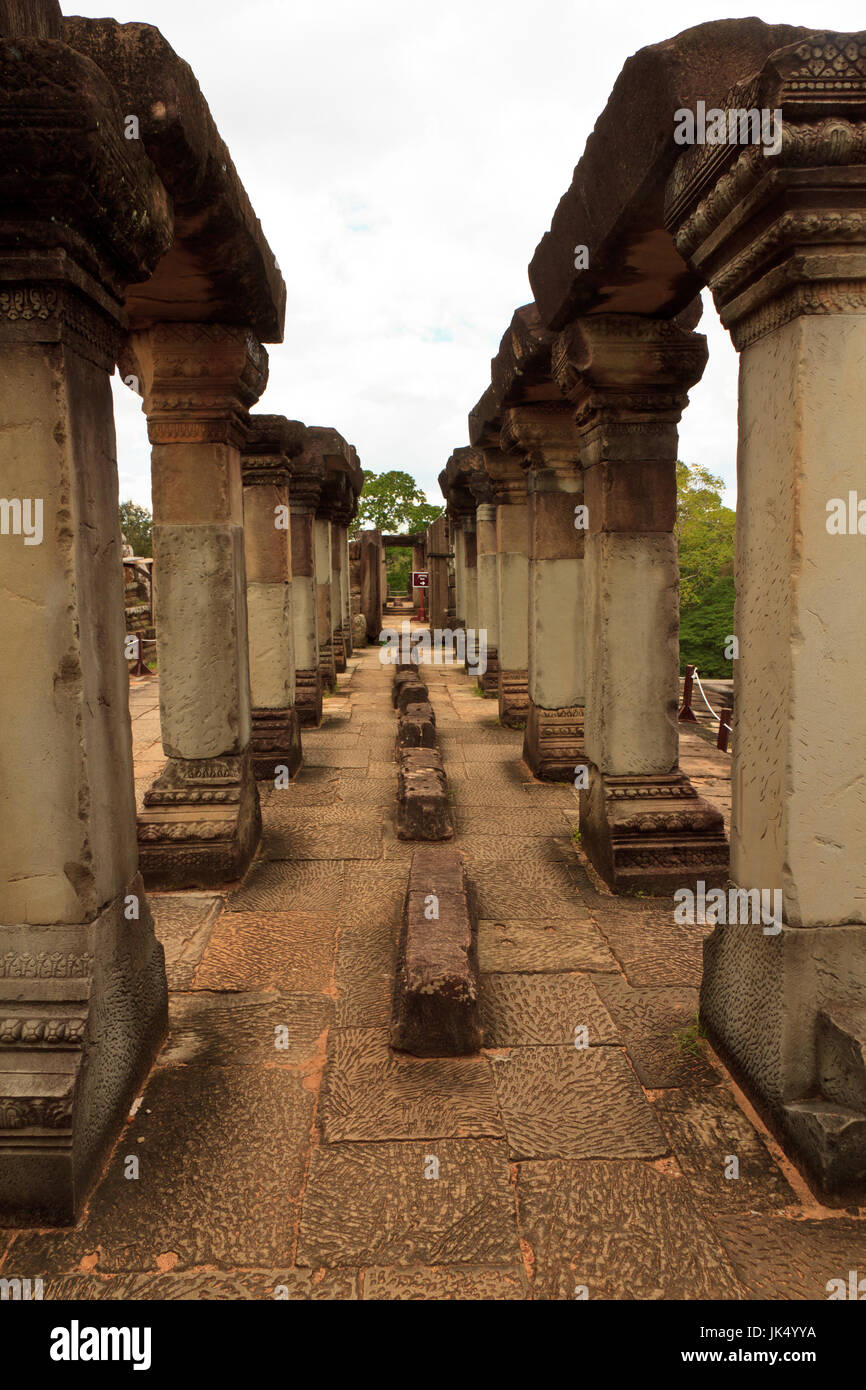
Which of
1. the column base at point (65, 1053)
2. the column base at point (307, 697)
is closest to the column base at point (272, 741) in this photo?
the column base at point (307, 697)

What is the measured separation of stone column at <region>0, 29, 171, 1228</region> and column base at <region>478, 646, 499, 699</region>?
8.93 meters

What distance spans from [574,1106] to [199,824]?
2621 mm

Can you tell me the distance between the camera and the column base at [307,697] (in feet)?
30.0

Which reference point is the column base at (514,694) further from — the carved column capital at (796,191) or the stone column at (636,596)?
the carved column capital at (796,191)

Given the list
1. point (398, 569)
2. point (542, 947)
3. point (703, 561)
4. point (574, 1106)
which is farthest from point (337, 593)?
point (398, 569)

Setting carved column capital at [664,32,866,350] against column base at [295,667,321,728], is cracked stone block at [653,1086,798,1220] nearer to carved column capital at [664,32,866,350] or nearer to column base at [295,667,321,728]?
carved column capital at [664,32,866,350]

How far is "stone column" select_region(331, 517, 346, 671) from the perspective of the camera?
539 inches

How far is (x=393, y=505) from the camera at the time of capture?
47000 millimetres

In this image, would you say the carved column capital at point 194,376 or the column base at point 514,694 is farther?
the column base at point 514,694

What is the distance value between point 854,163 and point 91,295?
203 cm

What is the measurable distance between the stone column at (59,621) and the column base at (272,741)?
4173 millimetres

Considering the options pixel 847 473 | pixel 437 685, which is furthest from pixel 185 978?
pixel 437 685

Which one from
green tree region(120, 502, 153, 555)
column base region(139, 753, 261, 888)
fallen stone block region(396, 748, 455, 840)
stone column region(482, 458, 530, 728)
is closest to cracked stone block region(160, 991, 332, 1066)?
column base region(139, 753, 261, 888)

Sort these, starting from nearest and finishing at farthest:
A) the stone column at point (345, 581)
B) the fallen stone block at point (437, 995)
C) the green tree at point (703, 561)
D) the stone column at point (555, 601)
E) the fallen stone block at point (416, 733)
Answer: the fallen stone block at point (437, 995)
the stone column at point (555, 601)
the fallen stone block at point (416, 733)
the stone column at point (345, 581)
the green tree at point (703, 561)
